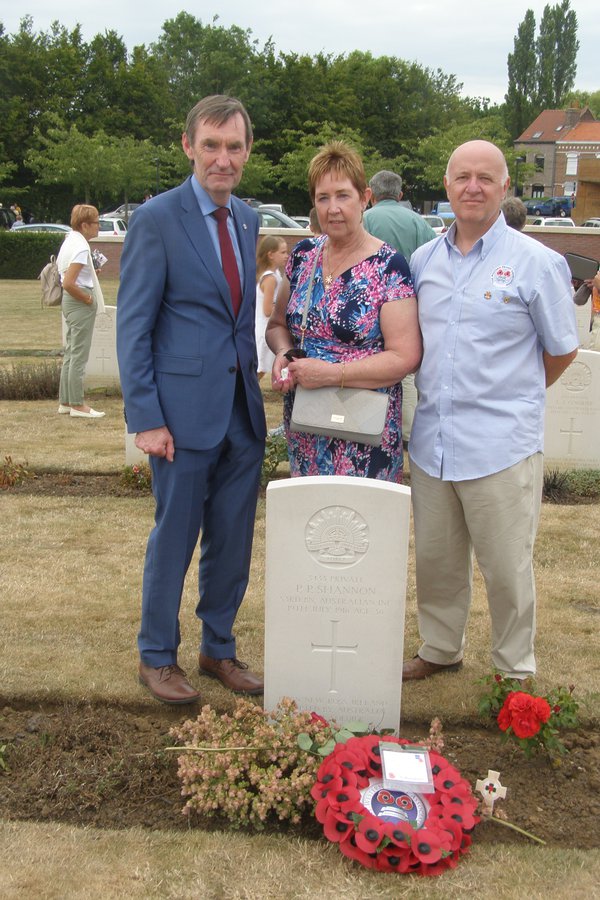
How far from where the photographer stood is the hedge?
1066 inches

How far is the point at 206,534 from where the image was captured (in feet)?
12.9

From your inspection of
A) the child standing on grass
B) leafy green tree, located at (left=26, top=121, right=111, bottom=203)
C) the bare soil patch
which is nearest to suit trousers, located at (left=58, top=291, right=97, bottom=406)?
the child standing on grass

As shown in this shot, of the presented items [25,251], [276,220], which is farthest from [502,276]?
[276,220]

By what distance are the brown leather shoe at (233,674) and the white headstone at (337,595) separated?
389 mm

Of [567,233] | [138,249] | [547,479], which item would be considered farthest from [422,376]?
[567,233]

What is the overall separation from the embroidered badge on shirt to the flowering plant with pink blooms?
1.43 meters

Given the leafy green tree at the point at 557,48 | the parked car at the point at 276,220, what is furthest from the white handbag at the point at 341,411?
the leafy green tree at the point at 557,48

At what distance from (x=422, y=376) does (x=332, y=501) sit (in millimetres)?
674

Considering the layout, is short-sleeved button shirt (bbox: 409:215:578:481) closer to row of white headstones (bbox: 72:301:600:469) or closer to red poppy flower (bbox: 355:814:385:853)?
red poppy flower (bbox: 355:814:385:853)

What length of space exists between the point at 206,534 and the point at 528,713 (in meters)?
1.47

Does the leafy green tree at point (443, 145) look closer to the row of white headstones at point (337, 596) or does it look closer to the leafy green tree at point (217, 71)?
the leafy green tree at point (217, 71)

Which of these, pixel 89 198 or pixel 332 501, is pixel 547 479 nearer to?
pixel 332 501

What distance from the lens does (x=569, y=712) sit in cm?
333

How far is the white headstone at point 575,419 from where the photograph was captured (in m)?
7.15
